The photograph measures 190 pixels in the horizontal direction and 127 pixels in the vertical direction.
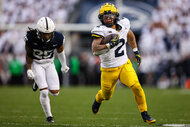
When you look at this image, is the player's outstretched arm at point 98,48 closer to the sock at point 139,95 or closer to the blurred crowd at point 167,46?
the sock at point 139,95

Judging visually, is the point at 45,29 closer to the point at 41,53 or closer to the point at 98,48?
the point at 41,53

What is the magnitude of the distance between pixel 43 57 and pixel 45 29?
54cm

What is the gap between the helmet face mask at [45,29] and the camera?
5.91m

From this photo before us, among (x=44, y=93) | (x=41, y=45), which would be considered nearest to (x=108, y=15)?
(x=41, y=45)

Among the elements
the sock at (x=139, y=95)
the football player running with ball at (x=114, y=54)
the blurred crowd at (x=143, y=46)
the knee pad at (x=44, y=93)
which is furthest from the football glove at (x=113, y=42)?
the blurred crowd at (x=143, y=46)

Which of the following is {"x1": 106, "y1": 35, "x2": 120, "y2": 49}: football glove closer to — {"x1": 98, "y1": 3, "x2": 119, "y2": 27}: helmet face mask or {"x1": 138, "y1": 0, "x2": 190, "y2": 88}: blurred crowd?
{"x1": 98, "y1": 3, "x2": 119, "y2": 27}: helmet face mask

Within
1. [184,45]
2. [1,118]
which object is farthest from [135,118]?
[184,45]

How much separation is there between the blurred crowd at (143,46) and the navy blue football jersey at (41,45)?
995 cm

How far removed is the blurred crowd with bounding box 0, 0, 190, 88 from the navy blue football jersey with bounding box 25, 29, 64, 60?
9951 mm

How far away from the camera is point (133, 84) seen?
5.82 metres

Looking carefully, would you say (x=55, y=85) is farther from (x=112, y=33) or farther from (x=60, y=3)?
(x=60, y=3)

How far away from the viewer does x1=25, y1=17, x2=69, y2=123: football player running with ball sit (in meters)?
6.02

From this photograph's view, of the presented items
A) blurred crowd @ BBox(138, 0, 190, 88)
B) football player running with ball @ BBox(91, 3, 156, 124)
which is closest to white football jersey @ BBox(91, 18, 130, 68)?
football player running with ball @ BBox(91, 3, 156, 124)

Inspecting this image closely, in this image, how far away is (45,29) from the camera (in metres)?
5.91
